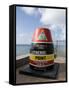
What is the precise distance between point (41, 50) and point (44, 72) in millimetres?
106

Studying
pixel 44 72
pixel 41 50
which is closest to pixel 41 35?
pixel 41 50

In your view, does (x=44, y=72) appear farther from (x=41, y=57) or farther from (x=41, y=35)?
(x=41, y=35)

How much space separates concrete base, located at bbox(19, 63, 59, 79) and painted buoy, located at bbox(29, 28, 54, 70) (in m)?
0.02

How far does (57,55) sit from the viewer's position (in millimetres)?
1241

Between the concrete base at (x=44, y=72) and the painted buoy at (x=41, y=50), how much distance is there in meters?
0.02

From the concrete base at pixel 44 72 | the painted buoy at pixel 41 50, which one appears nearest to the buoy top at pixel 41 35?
the painted buoy at pixel 41 50

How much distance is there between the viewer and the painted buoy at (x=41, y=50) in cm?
120

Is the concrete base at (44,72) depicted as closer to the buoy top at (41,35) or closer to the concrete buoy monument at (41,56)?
the concrete buoy monument at (41,56)

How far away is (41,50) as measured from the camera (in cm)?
121

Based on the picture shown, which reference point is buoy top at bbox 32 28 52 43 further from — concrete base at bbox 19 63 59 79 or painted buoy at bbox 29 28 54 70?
concrete base at bbox 19 63 59 79

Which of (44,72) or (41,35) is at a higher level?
(41,35)

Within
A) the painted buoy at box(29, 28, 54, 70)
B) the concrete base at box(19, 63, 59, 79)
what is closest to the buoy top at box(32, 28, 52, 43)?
the painted buoy at box(29, 28, 54, 70)

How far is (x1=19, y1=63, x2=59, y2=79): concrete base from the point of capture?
119 cm
